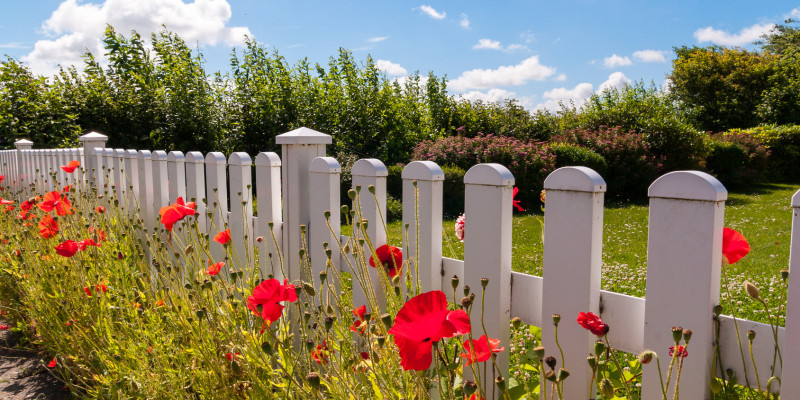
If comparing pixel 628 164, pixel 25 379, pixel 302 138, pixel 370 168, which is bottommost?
pixel 25 379

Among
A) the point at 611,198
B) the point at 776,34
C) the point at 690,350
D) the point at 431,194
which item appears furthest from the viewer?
the point at 776,34

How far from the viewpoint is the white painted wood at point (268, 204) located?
2.40m

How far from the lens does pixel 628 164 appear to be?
1110 centimetres

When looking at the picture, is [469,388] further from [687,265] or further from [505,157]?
[505,157]

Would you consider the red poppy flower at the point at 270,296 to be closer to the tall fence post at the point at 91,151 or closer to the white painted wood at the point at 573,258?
the white painted wood at the point at 573,258

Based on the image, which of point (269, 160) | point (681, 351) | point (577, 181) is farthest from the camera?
point (269, 160)

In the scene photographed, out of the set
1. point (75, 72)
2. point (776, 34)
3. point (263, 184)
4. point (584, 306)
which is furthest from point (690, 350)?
point (776, 34)

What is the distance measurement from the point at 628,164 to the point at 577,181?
10674 mm

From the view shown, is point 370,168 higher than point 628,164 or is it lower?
higher

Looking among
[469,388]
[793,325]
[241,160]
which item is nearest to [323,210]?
[241,160]

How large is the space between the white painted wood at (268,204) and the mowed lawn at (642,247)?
761mm

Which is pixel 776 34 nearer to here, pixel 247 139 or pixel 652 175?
pixel 652 175

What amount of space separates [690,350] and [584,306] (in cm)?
24

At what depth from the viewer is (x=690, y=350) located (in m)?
1.20
